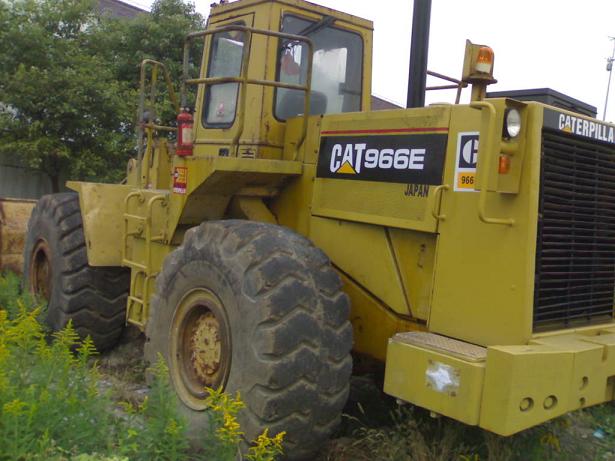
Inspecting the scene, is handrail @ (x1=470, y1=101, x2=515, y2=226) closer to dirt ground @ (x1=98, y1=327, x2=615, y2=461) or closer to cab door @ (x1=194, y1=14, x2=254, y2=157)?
dirt ground @ (x1=98, y1=327, x2=615, y2=461)

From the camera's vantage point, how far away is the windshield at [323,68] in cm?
483

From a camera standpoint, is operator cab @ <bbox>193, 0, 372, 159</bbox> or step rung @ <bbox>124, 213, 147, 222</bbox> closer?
operator cab @ <bbox>193, 0, 372, 159</bbox>

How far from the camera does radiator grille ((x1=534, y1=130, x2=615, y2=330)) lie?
3.45 meters

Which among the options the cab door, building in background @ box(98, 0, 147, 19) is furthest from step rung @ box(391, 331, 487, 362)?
building in background @ box(98, 0, 147, 19)

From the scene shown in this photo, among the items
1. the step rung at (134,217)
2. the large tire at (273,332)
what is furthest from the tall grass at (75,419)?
the step rung at (134,217)

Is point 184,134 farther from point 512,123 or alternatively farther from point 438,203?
point 512,123

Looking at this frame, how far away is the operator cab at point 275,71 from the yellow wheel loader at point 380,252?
2cm

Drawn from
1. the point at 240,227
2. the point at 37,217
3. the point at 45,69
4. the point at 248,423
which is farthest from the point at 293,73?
the point at 45,69

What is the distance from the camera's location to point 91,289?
5.96 metres

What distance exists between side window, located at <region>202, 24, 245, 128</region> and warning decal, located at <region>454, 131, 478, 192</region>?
201cm

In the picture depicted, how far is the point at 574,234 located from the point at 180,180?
8.64ft

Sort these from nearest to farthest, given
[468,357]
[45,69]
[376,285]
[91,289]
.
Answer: [468,357] < [376,285] < [91,289] < [45,69]

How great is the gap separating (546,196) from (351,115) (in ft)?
4.42

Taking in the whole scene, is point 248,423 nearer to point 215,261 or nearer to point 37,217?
point 215,261
